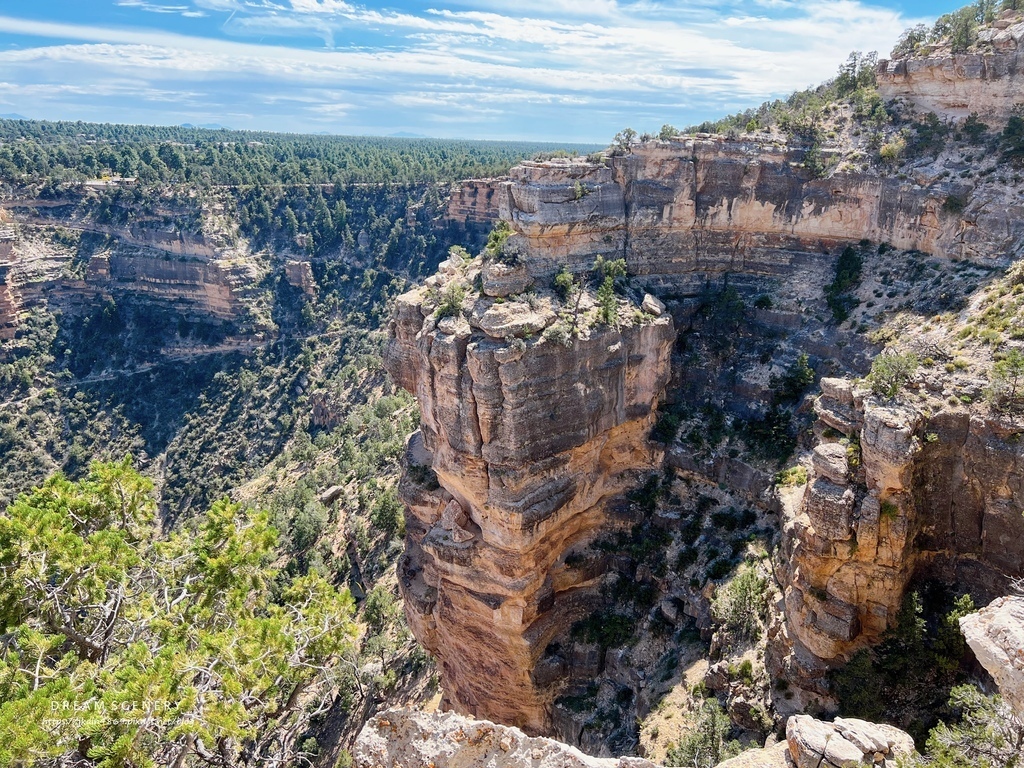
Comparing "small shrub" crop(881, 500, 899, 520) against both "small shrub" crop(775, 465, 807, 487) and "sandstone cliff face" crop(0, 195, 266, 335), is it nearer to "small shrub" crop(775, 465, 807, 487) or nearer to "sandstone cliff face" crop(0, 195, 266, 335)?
"small shrub" crop(775, 465, 807, 487)

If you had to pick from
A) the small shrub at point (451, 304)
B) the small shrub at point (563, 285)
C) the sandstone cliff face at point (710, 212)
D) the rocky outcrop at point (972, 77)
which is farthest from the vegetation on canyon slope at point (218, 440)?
the rocky outcrop at point (972, 77)

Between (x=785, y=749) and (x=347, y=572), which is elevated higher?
(x=785, y=749)

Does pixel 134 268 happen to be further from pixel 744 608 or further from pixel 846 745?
pixel 846 745

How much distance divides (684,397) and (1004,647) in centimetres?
2832

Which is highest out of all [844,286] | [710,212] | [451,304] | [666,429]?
[710,212]

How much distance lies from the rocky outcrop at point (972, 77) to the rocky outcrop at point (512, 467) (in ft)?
78.4

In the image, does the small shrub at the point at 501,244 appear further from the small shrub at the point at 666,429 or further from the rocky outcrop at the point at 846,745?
the rocky outcrop at the point at 846,745

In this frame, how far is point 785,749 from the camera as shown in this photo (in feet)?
60.5

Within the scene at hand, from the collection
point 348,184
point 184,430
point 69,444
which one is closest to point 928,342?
point 184,430

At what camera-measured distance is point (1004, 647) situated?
44.3ft

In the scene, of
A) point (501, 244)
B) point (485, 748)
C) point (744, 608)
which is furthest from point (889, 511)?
point (501, 244)

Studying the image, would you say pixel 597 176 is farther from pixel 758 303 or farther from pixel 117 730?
pixel 117 730

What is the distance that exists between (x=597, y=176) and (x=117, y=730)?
3636 cm

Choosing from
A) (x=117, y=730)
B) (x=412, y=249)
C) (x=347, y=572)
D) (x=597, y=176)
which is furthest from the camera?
(x=412, y=249)
